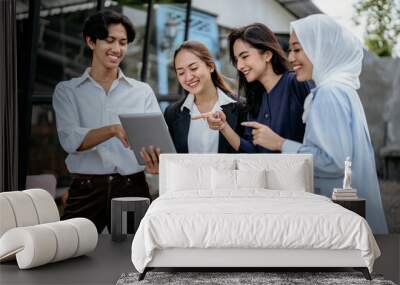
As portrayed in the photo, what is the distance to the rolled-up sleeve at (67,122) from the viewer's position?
7617 mm

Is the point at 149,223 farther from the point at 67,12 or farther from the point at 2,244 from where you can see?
the point at 67,12

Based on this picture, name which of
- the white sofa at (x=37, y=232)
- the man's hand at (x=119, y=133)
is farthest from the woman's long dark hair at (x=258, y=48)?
the white sofa at (x=37, y=232)

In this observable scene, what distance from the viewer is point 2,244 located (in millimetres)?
5602

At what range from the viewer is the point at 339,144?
24.1 feet

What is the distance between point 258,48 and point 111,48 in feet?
5.28

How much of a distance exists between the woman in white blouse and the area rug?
2247mm

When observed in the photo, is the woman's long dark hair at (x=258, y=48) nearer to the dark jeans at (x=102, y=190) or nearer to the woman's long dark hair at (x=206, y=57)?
the woman's long dark hair at (x=206, y=57)

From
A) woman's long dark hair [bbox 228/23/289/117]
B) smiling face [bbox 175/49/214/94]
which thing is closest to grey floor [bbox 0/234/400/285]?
smiling face [bbox 175/49/214/94]

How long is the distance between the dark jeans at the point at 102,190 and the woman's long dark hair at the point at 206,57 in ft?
4.26

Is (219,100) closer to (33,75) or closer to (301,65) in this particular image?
(301,65)

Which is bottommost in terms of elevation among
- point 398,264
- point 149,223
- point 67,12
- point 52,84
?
point 398,264

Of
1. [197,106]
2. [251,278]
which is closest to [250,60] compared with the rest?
[197,106]

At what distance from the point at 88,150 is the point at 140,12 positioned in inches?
63.6

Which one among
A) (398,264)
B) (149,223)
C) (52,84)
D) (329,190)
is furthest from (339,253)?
(52,84)
